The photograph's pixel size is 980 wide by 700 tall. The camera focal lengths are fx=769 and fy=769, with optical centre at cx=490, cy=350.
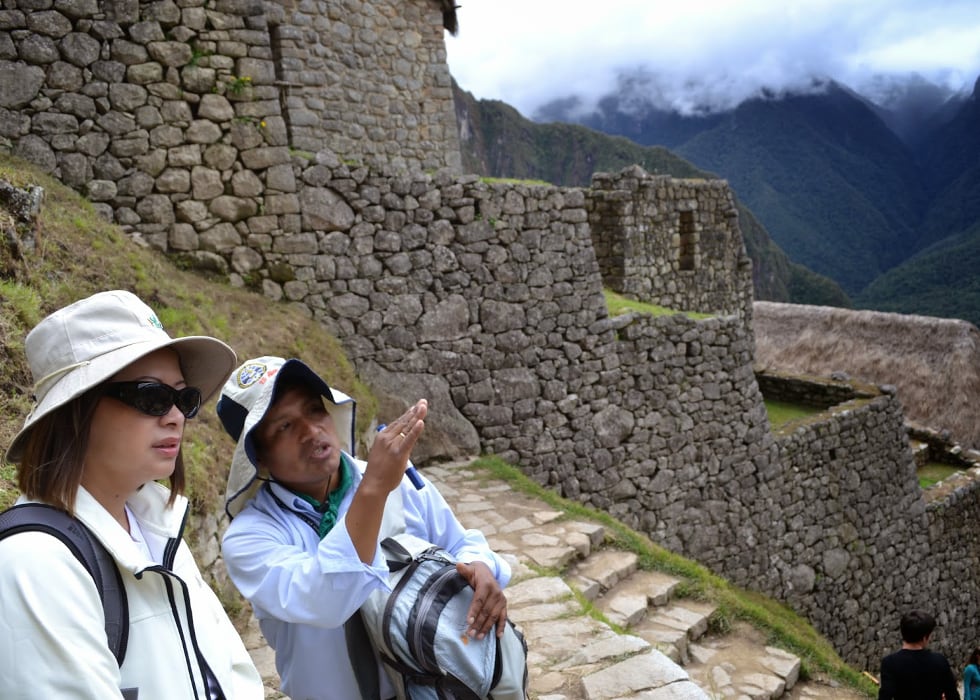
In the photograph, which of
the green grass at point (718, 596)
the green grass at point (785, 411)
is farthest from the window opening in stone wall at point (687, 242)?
the green grass at point (718, 596)

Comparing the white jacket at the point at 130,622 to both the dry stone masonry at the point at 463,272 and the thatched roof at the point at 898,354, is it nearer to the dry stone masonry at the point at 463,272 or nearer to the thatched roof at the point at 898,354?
the dry stone masonry at the point at 463,272

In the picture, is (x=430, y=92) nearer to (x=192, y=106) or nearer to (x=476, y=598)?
(x=192, y=106)

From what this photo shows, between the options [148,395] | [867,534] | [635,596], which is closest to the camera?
[148,395]

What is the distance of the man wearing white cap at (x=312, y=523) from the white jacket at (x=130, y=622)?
19 cm

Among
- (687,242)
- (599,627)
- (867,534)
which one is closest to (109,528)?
(599,627)

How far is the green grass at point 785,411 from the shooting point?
1188cm

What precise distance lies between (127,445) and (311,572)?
486mm

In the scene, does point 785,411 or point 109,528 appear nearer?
point 109,528

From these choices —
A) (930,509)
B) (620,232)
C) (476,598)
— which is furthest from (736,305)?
(476,598)

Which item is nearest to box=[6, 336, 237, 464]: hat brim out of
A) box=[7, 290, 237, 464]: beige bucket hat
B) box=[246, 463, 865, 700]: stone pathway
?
box=[7, 290, 237, 464]: beige bucket hat

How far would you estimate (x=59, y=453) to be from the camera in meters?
1.42

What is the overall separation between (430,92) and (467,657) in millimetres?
9425

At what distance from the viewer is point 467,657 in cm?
179

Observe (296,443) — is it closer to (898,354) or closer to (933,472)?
(933,472)
